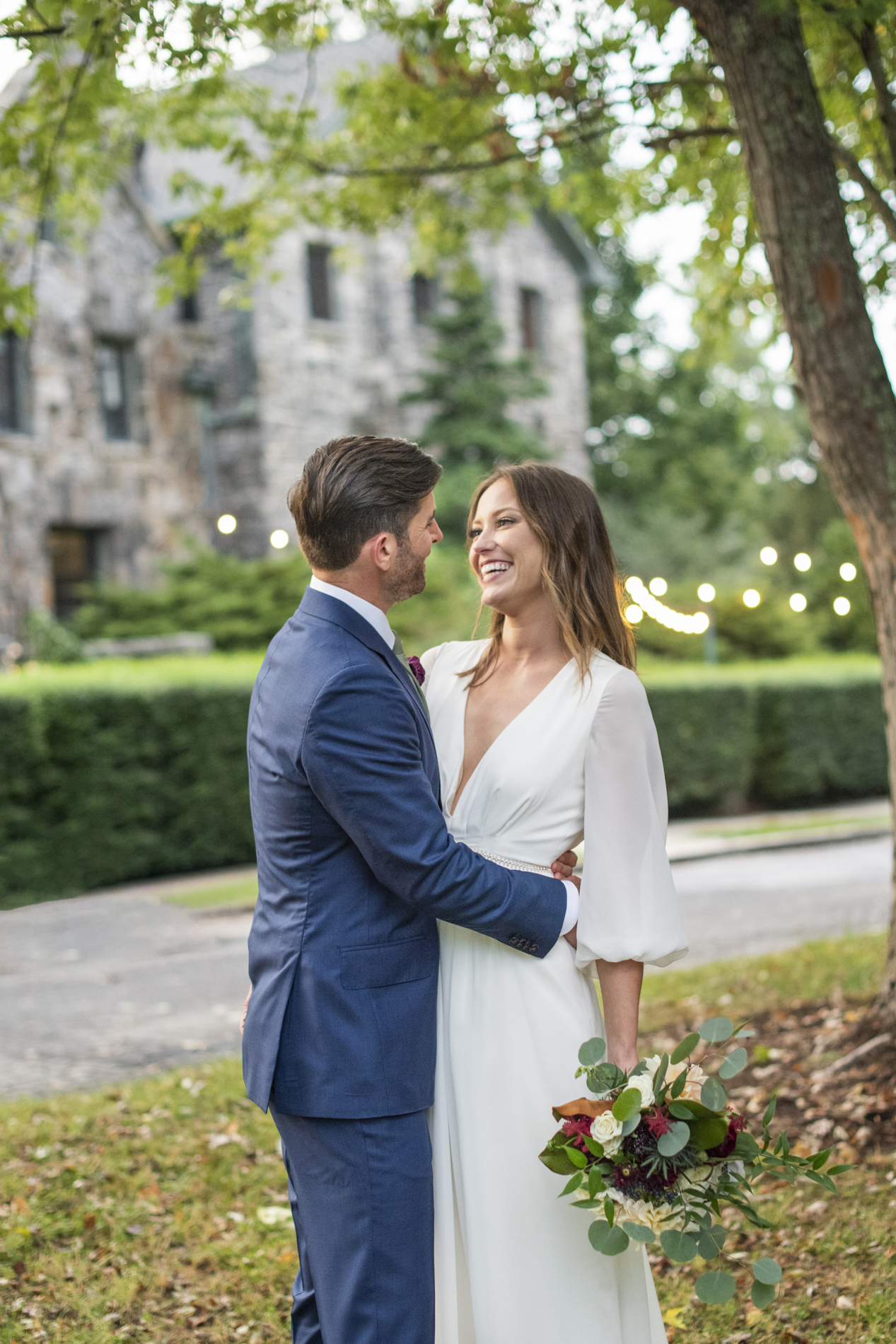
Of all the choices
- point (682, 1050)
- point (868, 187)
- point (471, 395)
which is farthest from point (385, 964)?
point (471, 395)

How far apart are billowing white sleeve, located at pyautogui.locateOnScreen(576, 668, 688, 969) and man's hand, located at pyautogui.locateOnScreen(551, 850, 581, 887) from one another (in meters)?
0.09

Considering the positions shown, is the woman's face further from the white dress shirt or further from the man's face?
the white dress shirt

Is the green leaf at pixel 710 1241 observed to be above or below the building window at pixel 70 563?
below

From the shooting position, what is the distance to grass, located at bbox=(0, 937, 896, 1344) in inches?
145

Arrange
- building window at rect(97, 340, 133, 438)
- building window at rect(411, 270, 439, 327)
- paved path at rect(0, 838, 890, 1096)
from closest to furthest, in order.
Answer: paved path at rect(0, 838, 890, 1096)
building window at rect(97, 340, 133, 438)
building window at rect(411, 270, 439, 327)

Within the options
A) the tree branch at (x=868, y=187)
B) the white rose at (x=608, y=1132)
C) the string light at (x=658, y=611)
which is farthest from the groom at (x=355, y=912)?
the tree branch at (x=868, y=187)

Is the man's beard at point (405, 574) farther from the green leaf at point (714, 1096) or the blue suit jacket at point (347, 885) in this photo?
the green leaf at point (714, 1096)

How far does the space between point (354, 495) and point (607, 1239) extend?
5.05ft

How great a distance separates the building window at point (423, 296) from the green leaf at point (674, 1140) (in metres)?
22.9

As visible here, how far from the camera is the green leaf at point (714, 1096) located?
230 centimetres

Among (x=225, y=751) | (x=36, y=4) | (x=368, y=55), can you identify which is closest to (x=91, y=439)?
(x=225, y=751)

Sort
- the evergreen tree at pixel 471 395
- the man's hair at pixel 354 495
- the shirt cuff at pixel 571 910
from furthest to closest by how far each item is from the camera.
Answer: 1. the evergreen tree at pixel 471 395
2. the shirt cuff at pixel 571 910
3. the man's hair at pixel 354 495

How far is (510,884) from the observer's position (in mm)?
2500

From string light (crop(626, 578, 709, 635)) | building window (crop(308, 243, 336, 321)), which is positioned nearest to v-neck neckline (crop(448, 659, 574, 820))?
string light (crop(626, 578, 709, 635))
